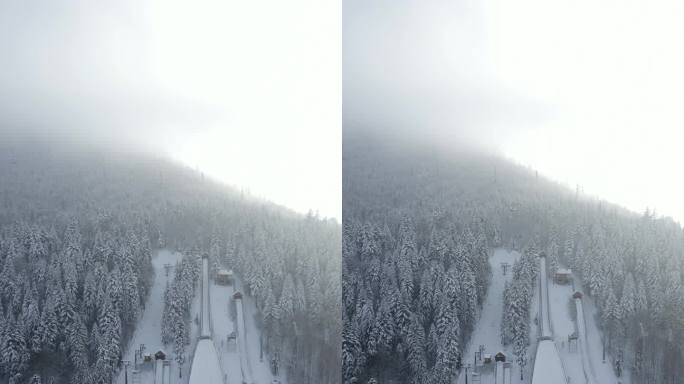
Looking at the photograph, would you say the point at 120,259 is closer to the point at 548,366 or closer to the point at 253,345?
the point at 253,345

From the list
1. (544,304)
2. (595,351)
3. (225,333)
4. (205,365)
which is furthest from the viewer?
(225,333)

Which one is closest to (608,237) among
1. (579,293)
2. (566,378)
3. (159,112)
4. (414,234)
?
(579,293)

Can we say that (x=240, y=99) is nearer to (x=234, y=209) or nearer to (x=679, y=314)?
(x=234, y=209)

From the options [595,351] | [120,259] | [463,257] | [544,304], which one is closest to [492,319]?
[544,304]

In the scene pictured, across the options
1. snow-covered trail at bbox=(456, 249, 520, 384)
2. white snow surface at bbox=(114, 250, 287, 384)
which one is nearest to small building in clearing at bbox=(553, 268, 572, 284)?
snow-covered trail at bbox=(456, 249, 520, 384)

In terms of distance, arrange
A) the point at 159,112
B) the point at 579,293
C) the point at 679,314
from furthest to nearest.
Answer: the point at 159,112
the point at 579,293
the point at 679,314

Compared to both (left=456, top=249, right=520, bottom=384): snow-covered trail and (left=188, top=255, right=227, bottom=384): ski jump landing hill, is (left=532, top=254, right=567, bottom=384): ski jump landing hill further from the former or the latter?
(left=188, top=255, right=227, bottom=384): ski jump landing hill

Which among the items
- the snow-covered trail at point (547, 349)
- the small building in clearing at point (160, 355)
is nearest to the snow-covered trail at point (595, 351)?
the snow-covered trail at point (547, 349)
